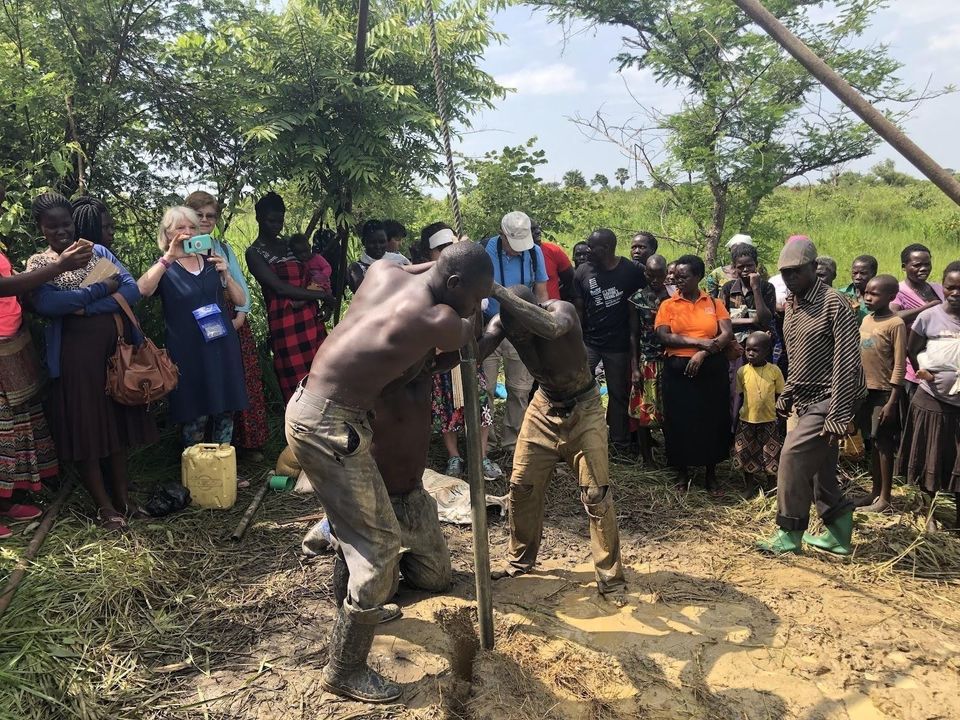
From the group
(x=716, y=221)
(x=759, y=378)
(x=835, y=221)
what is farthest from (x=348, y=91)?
(x=835, y=221)

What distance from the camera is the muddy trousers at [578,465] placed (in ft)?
12.2

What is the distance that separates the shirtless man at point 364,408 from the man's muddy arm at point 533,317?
15.4 inches

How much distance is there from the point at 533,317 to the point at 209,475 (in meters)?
2.47

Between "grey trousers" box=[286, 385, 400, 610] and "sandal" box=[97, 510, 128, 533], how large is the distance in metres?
1.87

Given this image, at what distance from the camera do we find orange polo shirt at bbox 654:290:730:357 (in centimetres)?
492

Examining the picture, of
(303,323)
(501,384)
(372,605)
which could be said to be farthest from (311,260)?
(372,605)

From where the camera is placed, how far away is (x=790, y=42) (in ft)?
6.92

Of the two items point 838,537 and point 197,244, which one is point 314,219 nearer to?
point 197,244

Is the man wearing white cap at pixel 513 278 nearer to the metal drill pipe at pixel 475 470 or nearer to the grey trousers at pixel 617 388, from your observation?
the grey trousers at pixel 617 388

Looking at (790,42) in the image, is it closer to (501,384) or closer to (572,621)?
(572,621)

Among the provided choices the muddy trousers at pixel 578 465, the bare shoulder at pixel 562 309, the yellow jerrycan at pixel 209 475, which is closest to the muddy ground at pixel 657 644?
the muddy trousers at pixel 578 465

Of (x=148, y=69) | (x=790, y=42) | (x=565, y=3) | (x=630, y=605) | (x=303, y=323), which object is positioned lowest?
(x=630, y=605)

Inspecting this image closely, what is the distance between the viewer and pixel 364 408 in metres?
2.81

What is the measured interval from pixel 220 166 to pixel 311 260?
1.09m
